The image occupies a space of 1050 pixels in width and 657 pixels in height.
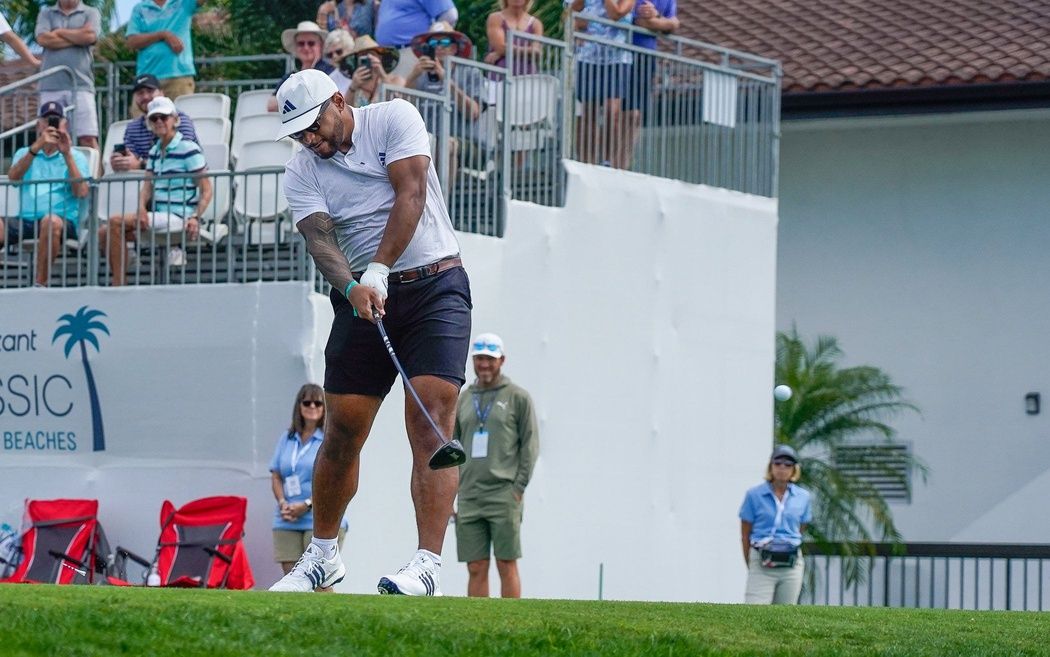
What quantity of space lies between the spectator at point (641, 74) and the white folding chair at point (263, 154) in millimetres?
2831

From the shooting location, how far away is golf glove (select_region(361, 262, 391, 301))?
7.83 meters

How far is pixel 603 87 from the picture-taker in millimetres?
16156

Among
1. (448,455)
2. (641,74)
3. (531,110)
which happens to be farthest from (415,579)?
(641,74)

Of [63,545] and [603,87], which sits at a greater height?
[603,87]

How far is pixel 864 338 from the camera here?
75.3 feet

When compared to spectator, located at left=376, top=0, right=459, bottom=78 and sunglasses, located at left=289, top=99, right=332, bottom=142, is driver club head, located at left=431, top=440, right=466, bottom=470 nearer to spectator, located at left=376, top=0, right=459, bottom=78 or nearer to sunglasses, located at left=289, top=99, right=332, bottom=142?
sunglasses, located at left=289, top=99, right=332, bottom=142

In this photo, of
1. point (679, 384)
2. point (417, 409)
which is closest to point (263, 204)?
point (679, 384)

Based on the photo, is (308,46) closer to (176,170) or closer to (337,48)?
(337,48)

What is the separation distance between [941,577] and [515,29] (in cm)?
755

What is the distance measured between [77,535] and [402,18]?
4.53 metres

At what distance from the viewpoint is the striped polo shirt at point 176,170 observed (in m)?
14.4

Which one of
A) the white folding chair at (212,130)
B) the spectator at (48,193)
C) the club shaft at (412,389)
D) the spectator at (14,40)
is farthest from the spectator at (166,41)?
the club shaft at (412,389)

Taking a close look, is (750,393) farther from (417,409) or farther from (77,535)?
(417,409)

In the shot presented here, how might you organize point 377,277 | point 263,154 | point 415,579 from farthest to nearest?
point 263,154 → point 415,579 → point 377,277
